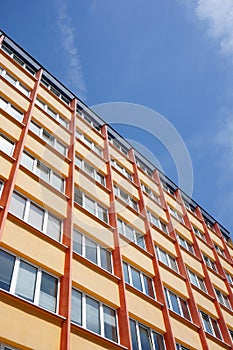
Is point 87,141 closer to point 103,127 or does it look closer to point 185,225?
point 103,127

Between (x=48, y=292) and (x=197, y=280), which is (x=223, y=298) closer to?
(x=197, y=280)

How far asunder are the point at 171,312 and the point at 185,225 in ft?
39.2

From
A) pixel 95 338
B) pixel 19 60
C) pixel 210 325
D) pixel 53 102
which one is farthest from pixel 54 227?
pixel 19 60

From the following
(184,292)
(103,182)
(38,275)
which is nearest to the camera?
(38,275)

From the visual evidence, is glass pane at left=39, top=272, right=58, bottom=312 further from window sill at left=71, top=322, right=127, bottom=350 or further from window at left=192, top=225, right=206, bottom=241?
window at left=192, top=225, right=206, bottom=241

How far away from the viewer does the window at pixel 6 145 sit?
601 inches

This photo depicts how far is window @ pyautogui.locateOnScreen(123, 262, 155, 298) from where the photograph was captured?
16125 millimetres

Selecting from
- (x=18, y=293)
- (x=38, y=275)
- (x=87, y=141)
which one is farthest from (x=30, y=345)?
(x=87, y=141)

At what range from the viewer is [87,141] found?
24141mm

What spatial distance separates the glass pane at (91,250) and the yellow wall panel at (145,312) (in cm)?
223

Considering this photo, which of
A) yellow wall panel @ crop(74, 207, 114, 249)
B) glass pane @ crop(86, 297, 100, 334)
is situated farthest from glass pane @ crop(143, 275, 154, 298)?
glass pane @ crop(86, 297, 100, 334)

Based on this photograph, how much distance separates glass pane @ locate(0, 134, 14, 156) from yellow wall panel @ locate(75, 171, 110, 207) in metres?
4.11

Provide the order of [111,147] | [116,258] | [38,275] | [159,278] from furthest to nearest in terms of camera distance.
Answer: [111,147]
[159,278]
[116,258]
[38,275]

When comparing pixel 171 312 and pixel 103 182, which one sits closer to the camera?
pixel 171 312
